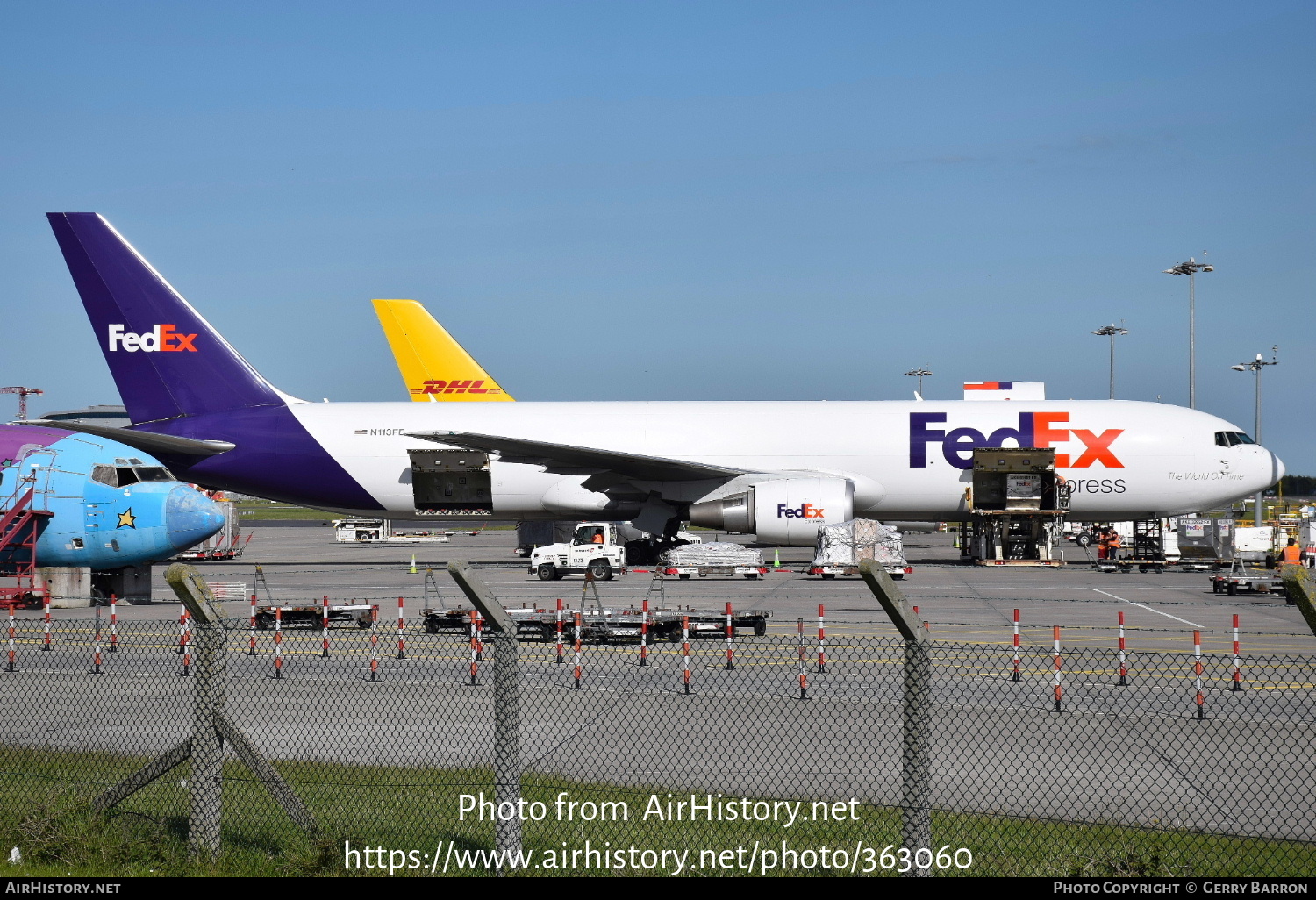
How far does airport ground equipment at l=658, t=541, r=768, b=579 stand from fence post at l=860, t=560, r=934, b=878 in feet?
87.1

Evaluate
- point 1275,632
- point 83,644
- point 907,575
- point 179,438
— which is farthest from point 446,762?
point 179,438

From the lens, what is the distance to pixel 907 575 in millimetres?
34344

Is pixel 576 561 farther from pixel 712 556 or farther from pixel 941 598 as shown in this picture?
pixel 941 598

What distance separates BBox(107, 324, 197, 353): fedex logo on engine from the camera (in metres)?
40.4

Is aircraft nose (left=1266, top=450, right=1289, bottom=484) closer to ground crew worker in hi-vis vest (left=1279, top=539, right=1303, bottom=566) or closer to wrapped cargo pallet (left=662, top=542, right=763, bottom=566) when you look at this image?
ground crew worker in hi-vis vest (left=1279, top=539, right=1303, bottom=566)

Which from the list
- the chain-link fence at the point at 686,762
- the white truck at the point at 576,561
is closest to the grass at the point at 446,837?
the chain-link fence at the point at 686,762

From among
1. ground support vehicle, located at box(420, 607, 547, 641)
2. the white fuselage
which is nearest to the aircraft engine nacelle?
the white fuselage

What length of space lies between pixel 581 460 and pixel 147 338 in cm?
1536

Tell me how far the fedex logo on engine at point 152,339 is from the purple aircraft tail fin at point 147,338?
1.1 inches

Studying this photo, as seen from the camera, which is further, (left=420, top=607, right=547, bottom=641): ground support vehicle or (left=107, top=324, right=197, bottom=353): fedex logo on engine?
(left=107, top=324, right=197, bottom=353): fedex logo on engine

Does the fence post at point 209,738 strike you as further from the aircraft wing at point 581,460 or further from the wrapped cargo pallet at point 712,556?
the aircraft wing at point 581,460

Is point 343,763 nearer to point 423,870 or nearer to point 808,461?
point 423,870

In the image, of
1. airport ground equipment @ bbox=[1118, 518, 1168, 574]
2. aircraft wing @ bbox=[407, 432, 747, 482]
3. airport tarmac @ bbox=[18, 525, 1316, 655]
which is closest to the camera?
airport tarmac @ bbox=[18, 525, 1316, 655]

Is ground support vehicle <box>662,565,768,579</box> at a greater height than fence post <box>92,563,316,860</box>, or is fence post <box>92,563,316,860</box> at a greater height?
fence post <box>92,563,316,860</box>
